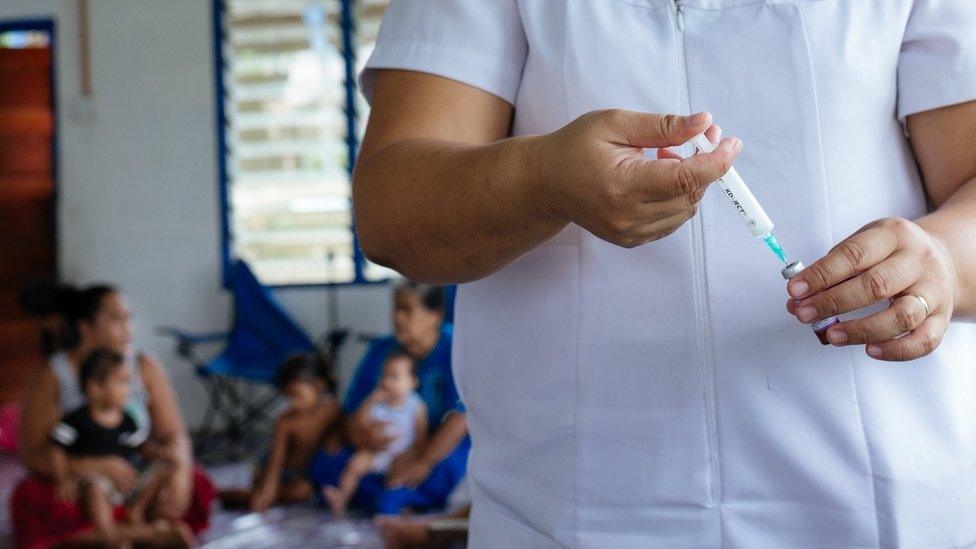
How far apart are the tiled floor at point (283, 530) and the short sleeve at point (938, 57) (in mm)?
2435

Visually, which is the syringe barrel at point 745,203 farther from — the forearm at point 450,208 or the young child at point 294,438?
the young child at point 294,438

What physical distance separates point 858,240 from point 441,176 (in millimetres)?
265

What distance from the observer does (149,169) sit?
5.02 m

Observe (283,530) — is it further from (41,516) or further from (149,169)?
(149,169)

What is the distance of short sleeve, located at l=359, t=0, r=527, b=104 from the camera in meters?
0.69

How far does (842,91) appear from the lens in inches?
26.0

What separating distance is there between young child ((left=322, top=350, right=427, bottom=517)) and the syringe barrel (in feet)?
9.03

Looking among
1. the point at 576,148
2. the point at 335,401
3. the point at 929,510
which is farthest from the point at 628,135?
the point at 335,401

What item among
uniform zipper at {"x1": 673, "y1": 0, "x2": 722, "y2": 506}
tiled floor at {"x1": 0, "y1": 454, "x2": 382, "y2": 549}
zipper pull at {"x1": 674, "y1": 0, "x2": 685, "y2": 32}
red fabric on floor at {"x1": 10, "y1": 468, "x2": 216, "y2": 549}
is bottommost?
tiled floor at {"x1": 0, "y1": 454, "x2": 382, "y2": 549}

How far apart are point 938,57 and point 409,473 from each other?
2682 millimetres

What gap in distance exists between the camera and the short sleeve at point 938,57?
2.14 feet

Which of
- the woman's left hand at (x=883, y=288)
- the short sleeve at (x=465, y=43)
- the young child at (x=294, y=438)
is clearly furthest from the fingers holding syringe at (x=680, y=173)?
the young child at (x=294, y=438)

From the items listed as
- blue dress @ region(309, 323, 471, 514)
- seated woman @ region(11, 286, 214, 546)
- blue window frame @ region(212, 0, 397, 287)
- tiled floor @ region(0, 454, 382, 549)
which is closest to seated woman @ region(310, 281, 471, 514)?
blue dress @ region(309, 323, 471, 514)

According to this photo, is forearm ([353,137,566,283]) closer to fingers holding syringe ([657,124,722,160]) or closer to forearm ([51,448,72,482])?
fingers holding syringe ([657,124,722,160])
